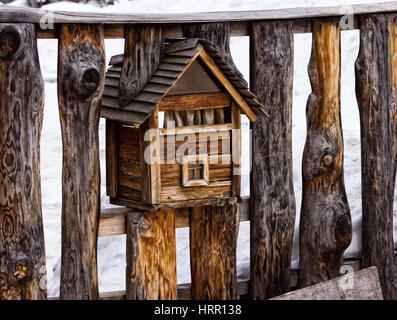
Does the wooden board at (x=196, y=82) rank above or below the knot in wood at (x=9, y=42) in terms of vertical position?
below

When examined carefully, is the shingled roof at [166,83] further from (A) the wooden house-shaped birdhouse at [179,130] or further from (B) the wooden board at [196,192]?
(B) the wooden board at [196,192]

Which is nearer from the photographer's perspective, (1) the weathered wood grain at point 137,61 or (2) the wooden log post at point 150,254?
(1) the weathered wood grain at point 137,61

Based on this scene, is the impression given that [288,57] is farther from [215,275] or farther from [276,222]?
[215,275]

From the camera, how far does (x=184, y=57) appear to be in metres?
4.00

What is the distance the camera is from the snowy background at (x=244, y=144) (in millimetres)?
5156

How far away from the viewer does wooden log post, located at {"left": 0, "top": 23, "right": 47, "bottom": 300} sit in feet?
12.6

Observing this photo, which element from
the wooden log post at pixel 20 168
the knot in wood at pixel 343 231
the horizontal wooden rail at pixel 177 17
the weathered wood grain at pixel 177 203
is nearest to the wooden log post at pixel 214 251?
the weathered wood grain at pixel 177 203

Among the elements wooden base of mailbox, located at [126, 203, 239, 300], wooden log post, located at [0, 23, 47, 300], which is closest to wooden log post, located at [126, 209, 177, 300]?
wooden base of mailbox, located at [126, 203, 239, 300]

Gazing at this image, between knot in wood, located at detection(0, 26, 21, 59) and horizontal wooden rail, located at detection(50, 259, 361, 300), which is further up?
knot in wood, located at detection(0, 26, 21, 59)

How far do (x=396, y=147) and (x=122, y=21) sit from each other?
6.17 ft

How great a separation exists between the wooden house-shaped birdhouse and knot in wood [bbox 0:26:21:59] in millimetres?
555

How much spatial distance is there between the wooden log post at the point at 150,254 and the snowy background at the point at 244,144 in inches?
25.4

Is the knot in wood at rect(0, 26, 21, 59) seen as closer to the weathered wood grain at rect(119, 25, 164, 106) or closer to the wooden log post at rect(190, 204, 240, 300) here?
the weathered wood grain at rect(119, 25, 164, 106)

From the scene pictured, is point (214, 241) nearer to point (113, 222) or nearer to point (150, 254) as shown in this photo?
point (150, 254)
